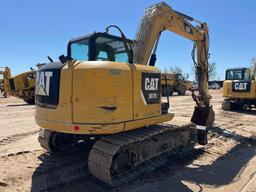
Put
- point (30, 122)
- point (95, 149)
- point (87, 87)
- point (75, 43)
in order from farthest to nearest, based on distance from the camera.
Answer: point (30, 122), point (75, 43), point (95, 149), point (87, 87)

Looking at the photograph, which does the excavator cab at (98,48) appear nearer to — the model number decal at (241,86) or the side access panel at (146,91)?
the side access panel at (146,91)

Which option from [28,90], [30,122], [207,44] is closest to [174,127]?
[207,44]

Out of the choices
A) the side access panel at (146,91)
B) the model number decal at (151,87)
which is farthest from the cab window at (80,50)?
the model number decal at (151,87)

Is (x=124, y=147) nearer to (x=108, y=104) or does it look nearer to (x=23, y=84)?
(x=108, y=104)

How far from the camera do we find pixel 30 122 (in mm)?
11219

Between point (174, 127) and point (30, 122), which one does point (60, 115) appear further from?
point (30, 122)

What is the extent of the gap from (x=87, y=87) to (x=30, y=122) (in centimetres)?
743

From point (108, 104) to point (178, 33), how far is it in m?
4.29

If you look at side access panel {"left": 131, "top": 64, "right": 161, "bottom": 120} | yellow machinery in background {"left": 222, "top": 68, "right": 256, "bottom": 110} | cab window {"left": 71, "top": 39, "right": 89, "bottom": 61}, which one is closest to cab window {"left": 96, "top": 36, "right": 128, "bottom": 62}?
cab window {"left": 71, "top": 39, "right": 89, "bottom": 61}

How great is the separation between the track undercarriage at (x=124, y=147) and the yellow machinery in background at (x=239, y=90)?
8997 mm

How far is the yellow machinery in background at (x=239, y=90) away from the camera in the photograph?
14.5 m

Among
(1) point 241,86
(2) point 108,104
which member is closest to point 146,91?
(2) point 108,104

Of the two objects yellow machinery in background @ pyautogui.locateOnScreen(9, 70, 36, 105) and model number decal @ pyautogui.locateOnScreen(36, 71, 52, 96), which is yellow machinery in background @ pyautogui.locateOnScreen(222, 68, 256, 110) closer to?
yellow machinery in background @ pyautogui.locateOnScreen(9, 70, 36, 105)

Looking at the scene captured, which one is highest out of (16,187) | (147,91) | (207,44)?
(207,44)
